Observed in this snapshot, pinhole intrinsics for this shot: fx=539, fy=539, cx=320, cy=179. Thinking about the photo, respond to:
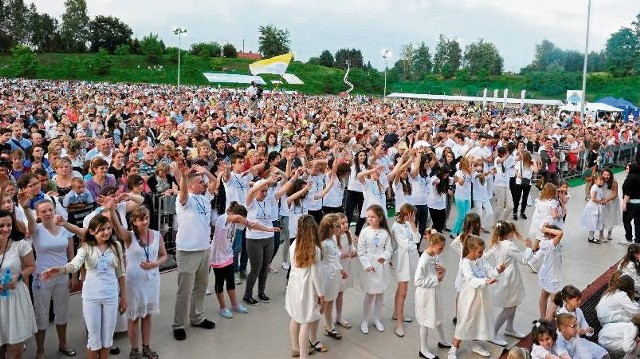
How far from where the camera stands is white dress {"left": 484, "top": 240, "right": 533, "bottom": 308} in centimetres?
578

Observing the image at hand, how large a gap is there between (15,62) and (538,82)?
207ft

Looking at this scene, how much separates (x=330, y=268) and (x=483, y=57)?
360 feet

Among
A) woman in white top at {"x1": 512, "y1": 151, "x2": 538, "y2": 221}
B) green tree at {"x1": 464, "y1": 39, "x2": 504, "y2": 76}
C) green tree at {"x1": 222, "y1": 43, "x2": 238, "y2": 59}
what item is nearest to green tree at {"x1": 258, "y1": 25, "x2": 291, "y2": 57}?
green tree at {"x1": 222, "y1": 43, "x2": 238, "y2": 59}

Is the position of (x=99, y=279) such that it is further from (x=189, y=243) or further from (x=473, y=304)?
(x=473, y=304)

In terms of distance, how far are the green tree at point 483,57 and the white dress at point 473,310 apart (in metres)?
105

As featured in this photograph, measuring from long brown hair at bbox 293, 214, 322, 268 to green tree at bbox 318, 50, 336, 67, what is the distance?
321ft

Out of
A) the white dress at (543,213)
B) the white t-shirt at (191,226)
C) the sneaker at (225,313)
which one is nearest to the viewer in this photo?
the white t-shirt at (191,226)

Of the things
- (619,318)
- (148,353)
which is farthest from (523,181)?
(148,353)

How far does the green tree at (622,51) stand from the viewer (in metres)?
84.6

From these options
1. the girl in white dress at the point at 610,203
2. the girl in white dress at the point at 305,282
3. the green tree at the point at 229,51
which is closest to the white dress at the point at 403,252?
the girl in white dress at the point at 305,282

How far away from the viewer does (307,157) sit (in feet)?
33.3

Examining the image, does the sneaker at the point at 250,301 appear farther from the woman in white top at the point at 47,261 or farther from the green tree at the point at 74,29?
the green tree at the point at 74,29

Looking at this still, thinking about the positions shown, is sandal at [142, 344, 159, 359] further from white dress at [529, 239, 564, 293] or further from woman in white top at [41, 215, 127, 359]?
white dress at [529, 239, 564, 293]

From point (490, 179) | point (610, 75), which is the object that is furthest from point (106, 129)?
point (610, 75)
